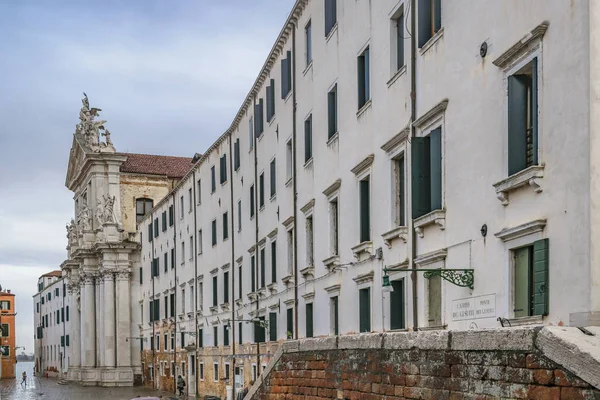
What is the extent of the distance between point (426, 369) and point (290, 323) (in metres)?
16.4

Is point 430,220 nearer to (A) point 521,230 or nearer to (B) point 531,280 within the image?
Answer: (A) point 521,230

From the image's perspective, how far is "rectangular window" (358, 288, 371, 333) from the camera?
56.6 feet

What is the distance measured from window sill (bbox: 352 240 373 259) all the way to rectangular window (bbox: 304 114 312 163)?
4.54 meters

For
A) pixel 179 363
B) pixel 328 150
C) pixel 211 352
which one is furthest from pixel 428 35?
pixel 179 363

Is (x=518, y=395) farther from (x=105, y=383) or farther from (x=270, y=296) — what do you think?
(x=105, y=383)

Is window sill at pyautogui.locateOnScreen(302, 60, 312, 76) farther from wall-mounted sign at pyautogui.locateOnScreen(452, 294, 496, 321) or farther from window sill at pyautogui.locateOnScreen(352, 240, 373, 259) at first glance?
wall-mounted sign at pyautogui.locateOnScreen(452, 294, 496, 321)

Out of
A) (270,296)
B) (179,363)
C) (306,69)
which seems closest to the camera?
(306,69)

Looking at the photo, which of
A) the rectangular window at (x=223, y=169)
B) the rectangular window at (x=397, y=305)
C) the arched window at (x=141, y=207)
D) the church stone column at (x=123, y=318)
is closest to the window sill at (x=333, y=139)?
the rectangular window at (x=397, y=305)

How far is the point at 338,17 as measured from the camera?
1930cm

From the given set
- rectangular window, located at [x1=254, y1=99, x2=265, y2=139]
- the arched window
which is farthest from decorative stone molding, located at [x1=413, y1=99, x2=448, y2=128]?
the arched window

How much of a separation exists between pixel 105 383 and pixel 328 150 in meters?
40.0

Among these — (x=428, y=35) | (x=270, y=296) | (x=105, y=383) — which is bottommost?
(x=105, y=383)

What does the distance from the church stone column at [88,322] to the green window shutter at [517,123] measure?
5005 centimetres

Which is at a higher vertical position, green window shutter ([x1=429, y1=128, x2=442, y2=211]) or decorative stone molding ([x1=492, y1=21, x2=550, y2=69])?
decorative stone molding ([x1=492, y1=21, x2=550, y2=69])
